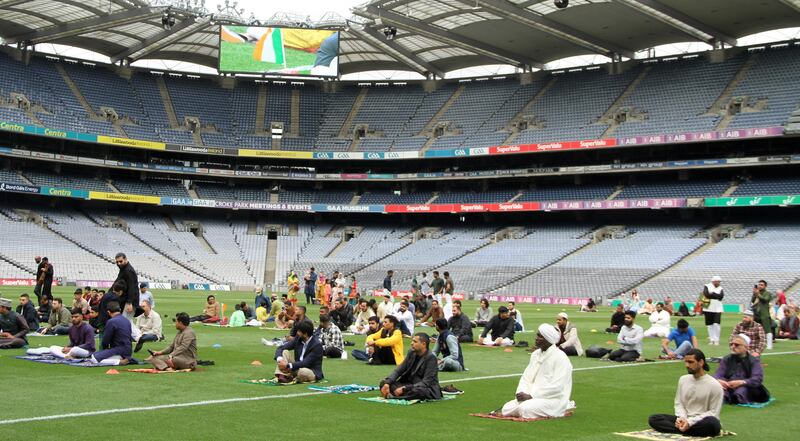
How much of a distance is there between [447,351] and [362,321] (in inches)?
427

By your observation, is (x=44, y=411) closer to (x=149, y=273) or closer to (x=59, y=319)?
(x=59, y=319)

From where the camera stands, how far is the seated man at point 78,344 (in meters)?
17.2

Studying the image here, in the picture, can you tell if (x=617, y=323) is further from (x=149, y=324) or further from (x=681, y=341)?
(x=149, y=324)

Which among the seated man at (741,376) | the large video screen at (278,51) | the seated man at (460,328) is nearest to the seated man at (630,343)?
the seated man at (460,328)

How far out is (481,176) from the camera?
76375mm

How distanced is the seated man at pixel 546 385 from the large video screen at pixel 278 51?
62094mm

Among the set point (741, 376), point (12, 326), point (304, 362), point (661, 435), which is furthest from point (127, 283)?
point (741, 376)

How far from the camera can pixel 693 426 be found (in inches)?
430

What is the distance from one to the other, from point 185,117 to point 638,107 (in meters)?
42.3

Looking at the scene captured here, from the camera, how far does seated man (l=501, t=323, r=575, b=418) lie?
12141mm

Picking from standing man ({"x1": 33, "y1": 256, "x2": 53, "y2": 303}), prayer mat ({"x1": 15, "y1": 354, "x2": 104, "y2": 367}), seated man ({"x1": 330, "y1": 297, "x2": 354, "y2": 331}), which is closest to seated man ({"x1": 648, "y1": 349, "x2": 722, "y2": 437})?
prayer mat ({"x1": 15, "y1": 354, "x2": 104, "y2": 367})

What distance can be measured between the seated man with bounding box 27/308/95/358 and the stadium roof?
43928 mm

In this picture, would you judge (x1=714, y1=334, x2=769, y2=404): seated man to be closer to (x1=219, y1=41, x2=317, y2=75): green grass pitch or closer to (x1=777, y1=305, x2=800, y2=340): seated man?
(x1=777, y1=305, x2=800, y2=340): seated man

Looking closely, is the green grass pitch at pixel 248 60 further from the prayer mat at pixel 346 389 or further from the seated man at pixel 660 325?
the prayer mat at pixel 346 389
